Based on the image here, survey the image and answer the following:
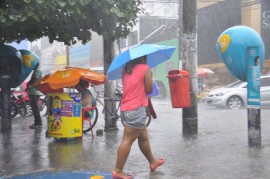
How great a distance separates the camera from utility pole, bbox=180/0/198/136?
28.2 ft

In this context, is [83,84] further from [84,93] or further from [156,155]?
A: [156,155]

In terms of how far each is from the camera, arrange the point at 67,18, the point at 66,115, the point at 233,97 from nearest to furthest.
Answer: the point at 67,18
the point at 66,115
the point at 233,97

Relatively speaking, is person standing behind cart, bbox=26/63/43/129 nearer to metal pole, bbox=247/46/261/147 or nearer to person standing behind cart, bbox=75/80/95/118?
person standing behind cart, bbox=75/80/95/118

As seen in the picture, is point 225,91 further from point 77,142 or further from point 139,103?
point 139,103

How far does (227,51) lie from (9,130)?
5.98m

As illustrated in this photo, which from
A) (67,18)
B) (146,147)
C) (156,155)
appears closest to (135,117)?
(146,147)

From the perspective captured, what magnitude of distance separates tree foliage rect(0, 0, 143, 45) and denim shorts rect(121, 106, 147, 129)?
2098 mm

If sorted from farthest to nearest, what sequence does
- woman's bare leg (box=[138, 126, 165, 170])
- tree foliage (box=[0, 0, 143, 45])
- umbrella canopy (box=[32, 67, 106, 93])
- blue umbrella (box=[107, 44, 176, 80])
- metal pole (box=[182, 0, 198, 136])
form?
A: metal pole (box=[182, 0, 198, 136]) → umbrella canopy (box=[32, 67, 106, 93]) → tree foliage (box=[0, 0, 143, 45]) → woman's bare leg (box=[138, 126, 165, 170]) → blue umbrella (box=[107, 44, 176, 80])

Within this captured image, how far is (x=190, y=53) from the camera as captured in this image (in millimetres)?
8695

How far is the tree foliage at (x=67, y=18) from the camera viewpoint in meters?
6.26

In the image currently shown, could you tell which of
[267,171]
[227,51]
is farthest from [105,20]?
[267,171]

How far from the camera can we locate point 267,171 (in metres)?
5.69

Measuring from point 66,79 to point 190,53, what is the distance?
2.64 meters

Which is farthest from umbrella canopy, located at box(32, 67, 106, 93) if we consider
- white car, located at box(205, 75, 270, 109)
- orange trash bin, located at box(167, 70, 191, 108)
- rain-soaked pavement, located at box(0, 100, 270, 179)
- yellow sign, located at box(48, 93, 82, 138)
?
white car, located at box(205, 75, 270, 109)
